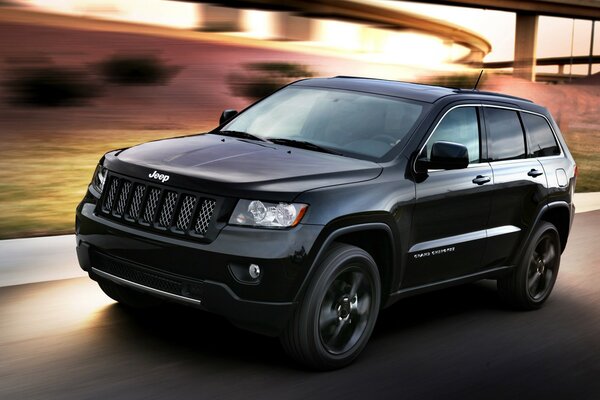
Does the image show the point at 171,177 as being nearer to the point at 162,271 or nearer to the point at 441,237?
the point at 162,271

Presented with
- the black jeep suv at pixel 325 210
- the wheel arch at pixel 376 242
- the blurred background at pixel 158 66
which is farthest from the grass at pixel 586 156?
the wheel arch at pixel 376 242

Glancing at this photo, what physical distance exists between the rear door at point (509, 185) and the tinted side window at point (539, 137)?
0.32ft

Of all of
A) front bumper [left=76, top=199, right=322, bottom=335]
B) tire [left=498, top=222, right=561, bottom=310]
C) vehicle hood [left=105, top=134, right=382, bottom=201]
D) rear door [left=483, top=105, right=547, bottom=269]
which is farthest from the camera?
tire [left=498, top=222, right=561, bottom=310]

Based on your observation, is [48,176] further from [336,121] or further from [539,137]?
[336,121]

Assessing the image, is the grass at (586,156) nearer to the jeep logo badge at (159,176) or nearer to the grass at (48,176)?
the grass at (48,176)

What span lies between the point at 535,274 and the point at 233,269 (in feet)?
11.5

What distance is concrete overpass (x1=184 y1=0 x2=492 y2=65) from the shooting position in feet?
85.8

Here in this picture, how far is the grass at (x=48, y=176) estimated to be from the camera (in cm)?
1192

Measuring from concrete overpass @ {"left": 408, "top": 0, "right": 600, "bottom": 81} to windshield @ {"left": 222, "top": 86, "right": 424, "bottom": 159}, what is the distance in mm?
28447

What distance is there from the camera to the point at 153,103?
2325cm

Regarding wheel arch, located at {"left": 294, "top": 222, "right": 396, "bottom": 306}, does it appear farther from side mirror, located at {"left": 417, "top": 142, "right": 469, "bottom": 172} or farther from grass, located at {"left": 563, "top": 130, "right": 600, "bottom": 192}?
grass, located at {"left": 563, "top": 130, "right": 600, "bottom": 192}

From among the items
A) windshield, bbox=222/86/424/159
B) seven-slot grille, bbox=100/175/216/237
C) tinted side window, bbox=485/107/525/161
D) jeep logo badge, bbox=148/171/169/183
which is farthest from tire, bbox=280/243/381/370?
tinted side window, bbox=485/107/525/161

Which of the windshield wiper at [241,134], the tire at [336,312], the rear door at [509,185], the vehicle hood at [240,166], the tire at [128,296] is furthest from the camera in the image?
the rear door at [509,185]

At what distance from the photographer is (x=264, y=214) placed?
5.80 metres
